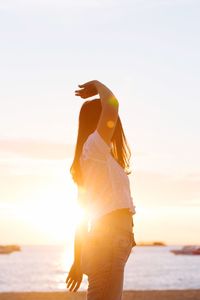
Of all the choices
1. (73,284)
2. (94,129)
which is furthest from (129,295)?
(94,129)

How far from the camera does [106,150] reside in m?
3.47

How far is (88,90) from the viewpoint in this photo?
3617 mm

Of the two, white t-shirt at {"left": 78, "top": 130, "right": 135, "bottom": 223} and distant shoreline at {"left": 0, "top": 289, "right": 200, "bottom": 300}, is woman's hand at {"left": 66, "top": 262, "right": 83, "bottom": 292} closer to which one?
white t-shirt at {"left": 78, "top": 130, "right": 135, "bottom": 223}

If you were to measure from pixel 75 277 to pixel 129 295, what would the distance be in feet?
16.1

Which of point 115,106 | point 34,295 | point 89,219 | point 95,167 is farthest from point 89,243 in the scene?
point 34,295

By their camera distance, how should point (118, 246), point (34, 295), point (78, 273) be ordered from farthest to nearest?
point (34, 295) → point (78, 273) → point (118, 246)

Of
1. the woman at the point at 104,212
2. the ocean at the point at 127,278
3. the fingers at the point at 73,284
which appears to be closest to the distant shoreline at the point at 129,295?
the fingers at the point at 73,284

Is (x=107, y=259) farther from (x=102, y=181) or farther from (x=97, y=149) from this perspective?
(x=97, y=149)

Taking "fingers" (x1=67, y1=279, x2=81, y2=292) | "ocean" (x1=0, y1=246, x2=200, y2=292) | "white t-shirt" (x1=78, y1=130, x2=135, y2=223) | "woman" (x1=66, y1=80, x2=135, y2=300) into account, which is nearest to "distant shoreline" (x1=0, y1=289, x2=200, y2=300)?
"fingers" (x1=67, y1=279, x2=81, y2=292)

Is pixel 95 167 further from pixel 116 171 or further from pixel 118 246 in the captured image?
pixel 118 246

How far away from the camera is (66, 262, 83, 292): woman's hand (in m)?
3.57

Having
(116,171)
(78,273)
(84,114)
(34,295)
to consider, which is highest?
(84,114)

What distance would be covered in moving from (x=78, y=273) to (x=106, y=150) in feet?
2.11

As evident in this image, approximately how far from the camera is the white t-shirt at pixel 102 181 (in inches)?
133
